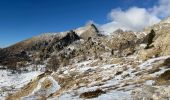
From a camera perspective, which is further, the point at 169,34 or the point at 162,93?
the point at 169,34

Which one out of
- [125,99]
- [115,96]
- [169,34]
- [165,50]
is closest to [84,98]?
[115,96]

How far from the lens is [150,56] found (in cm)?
8062

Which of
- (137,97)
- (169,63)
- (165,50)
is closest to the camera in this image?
(137,97)

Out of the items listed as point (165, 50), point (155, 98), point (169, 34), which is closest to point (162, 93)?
point (155, 98)

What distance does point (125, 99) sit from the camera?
98.6 ft

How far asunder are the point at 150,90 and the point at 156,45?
58.4 meters

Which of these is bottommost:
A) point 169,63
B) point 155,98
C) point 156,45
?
point 155,98

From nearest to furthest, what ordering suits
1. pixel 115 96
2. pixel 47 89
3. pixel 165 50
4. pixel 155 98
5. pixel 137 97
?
1. pixel 155 98
2. pixel 137 97
3. pixel 115 96
4. pixel 165 50
5. pixel 47 89

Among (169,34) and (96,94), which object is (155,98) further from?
(169,34)

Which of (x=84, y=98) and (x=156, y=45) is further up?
(x=156, y=45)

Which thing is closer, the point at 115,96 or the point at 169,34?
the point at 115,96

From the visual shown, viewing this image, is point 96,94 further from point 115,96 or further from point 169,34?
point 169,34

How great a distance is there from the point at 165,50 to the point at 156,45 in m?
8.32

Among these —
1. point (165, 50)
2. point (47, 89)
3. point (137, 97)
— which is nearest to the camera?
point (137, 97)
